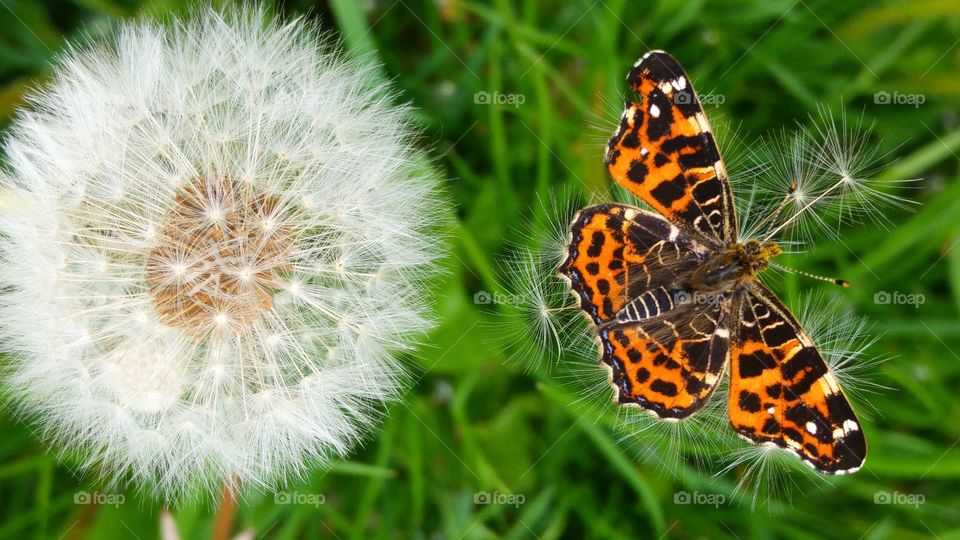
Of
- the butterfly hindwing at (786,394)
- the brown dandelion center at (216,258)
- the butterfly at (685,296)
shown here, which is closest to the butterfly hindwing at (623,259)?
the butterfly at (685,296)

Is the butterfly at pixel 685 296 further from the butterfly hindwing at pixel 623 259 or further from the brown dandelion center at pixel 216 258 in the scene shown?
the brown dandelion center at pixel 216 258

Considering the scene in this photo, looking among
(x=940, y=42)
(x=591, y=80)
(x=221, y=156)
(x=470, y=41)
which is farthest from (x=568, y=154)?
(x=940, y=42)

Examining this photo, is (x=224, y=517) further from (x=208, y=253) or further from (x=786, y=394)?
(x=786, y=394)

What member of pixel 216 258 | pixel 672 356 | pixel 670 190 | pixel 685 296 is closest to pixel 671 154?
pixel 670 190

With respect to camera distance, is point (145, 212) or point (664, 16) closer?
point (145, 212)

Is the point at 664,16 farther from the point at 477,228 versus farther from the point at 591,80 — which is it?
the point at 477,228

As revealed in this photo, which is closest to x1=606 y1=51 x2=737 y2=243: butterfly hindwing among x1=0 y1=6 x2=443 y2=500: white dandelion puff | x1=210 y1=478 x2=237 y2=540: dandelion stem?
x1=0 y1=6 x2=443 y2=500: white dandelion puff
